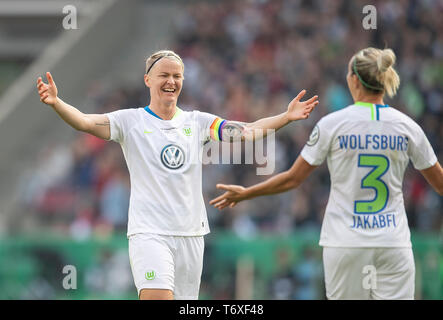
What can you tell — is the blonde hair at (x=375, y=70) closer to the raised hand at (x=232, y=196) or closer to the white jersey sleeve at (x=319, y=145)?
the white jersey sleeve at (x=319, y=145)

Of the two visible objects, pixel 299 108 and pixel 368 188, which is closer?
pixel 368 188

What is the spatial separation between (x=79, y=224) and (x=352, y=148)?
9657mm

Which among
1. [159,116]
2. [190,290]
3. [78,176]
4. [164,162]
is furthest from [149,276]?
[78,176]

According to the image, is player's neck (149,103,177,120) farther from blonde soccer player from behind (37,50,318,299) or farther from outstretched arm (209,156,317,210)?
outstretched arm (209,156,317,210)

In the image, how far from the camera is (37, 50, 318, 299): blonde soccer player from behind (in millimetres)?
6316

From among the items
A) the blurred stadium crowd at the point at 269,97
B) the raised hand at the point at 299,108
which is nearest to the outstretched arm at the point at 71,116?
the raised hand at the point at 299,108

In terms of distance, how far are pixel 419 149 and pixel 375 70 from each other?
2.30 feet

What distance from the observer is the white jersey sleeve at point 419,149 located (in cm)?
639

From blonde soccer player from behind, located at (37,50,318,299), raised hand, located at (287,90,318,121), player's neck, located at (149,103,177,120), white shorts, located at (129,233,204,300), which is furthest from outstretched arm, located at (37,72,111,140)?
raised hand, located at (287,90,318,121)

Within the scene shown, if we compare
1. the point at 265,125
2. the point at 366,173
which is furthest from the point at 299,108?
the point at 366,173

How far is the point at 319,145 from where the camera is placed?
6.39m

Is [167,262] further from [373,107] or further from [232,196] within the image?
[373,107]
